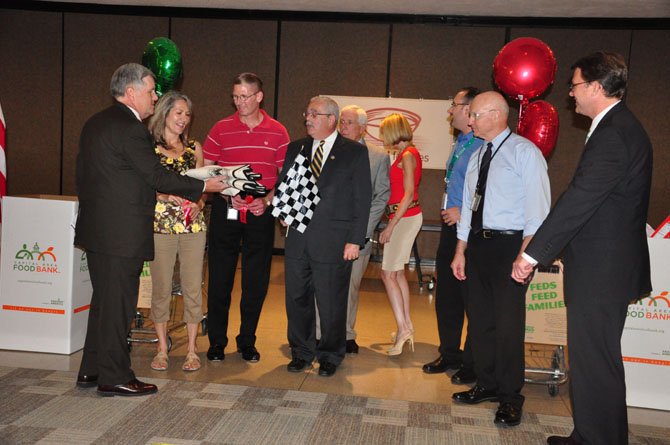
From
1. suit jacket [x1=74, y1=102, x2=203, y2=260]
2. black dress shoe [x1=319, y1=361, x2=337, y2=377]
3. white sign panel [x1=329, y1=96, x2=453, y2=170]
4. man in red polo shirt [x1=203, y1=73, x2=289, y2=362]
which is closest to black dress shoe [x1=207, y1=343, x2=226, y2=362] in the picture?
man in red polo shirt [x1=203, y1=73, x2=289, y2=362]

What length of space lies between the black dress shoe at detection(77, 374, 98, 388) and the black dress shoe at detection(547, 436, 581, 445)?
2.33m

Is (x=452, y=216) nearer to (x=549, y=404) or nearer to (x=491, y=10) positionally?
(x=549, y=404)

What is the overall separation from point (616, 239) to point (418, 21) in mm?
6543

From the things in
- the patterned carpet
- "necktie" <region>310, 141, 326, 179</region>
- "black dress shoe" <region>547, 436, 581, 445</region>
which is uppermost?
"necktie" <region>310, 141, 326, 179</region>

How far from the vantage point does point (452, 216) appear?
3.89 metres

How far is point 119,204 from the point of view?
3.18 m

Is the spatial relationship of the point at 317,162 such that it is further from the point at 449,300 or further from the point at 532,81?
the point at 532,81

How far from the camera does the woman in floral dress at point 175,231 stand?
3.72 meters

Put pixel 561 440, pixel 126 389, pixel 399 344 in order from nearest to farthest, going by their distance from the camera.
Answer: pixel 561 440, pixel 126 389, pixel 399 344

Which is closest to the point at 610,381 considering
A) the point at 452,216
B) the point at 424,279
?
the point at 452,216

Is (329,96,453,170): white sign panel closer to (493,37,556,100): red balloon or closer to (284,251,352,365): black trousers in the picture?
(493,37,556,100): red balloon

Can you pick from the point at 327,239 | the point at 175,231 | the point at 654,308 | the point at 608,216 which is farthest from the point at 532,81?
the point at 175,231

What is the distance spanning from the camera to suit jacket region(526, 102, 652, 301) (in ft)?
8.23

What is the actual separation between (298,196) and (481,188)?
109 cm
